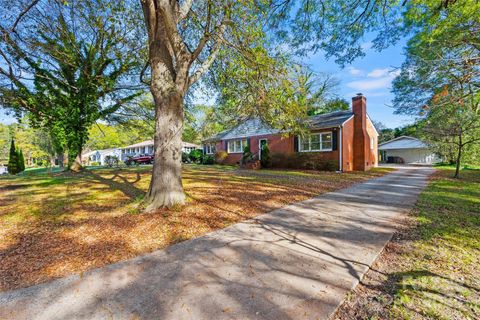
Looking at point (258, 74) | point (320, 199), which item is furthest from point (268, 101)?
point (320, 199)

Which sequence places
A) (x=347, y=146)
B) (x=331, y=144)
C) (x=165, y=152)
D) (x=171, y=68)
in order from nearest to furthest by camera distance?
1. (x=165, y=152)
2. (x=171, y=68)
3. (x=331, y=144)
4. (x=347, y=146)

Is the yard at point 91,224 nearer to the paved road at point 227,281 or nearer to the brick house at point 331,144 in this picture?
the paved road at point 227,281

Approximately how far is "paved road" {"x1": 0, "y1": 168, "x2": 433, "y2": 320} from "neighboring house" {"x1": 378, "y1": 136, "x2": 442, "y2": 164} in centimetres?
3451

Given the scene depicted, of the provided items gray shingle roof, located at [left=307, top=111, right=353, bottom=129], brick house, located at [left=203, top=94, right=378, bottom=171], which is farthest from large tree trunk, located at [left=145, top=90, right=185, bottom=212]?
gray shingle roof, located at [left=307, top=111, right=353, bottom=129]

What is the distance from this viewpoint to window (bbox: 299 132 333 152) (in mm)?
16594

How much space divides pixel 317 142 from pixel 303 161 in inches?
74.7

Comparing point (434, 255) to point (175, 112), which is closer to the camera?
point (434, 255)

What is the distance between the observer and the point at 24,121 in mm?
12742

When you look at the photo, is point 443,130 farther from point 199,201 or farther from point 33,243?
point 33,243

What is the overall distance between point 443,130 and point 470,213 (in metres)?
8.65

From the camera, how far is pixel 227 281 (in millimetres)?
2629

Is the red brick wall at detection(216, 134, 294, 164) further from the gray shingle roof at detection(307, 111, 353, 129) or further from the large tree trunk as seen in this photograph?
the large tree trunk

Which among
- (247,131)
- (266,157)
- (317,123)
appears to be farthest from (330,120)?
(247,131)

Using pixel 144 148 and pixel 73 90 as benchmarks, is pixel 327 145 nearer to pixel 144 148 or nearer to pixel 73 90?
pixel 73 90
